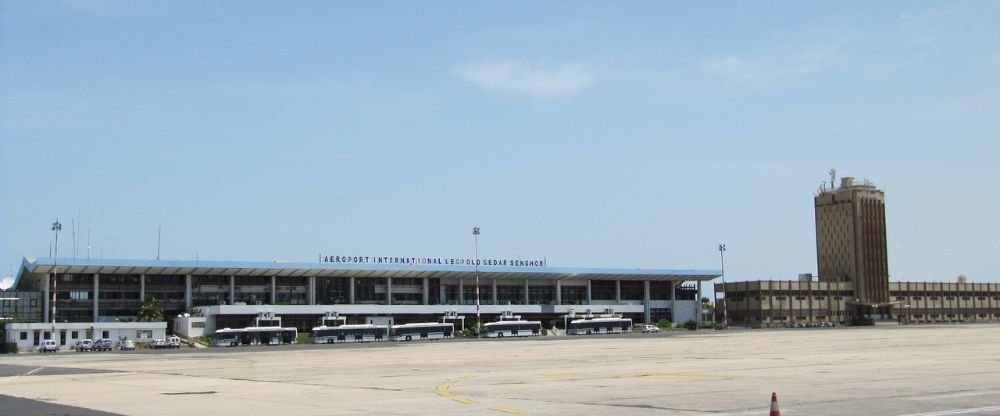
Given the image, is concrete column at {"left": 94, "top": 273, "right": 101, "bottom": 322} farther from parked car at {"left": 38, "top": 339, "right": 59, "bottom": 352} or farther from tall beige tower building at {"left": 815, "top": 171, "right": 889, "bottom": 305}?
tall beige tower building at {"left": 815, "top": 171, "right": 889, "bottom": 305}

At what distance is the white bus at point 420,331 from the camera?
433 ft

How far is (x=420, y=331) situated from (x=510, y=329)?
43.3 feet

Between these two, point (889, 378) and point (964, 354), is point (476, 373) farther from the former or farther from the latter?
point (964, 354)

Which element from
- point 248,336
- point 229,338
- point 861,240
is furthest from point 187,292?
point 861,240

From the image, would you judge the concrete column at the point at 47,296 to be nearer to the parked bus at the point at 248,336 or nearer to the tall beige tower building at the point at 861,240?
the parked bus at the point at 248,336

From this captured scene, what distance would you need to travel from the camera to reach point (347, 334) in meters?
128

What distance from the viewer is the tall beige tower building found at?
7500 inches

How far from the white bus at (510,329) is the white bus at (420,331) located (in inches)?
219

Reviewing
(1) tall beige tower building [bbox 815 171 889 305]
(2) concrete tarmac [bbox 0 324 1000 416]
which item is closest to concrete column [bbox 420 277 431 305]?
(1) tall beige tower building [bbox 815 171 889 305]

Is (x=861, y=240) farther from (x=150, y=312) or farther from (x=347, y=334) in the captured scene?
(x=150, y=312)

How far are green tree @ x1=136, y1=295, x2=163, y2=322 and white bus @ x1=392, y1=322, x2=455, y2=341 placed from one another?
3556cm

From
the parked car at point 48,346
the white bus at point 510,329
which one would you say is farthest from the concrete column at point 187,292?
the white bus at point 510,329

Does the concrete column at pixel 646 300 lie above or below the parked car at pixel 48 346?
above

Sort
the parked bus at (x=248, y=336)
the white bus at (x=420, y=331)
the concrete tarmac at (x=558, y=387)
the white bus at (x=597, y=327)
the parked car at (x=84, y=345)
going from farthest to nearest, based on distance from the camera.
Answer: the white bus at (x=597, y=327) < the white bus at (x=420, y=331) < the parked bus at (x=248, y=336) < the parked car at (x=84, y=345) < the concrete tarmac at (x=558, y=387)
